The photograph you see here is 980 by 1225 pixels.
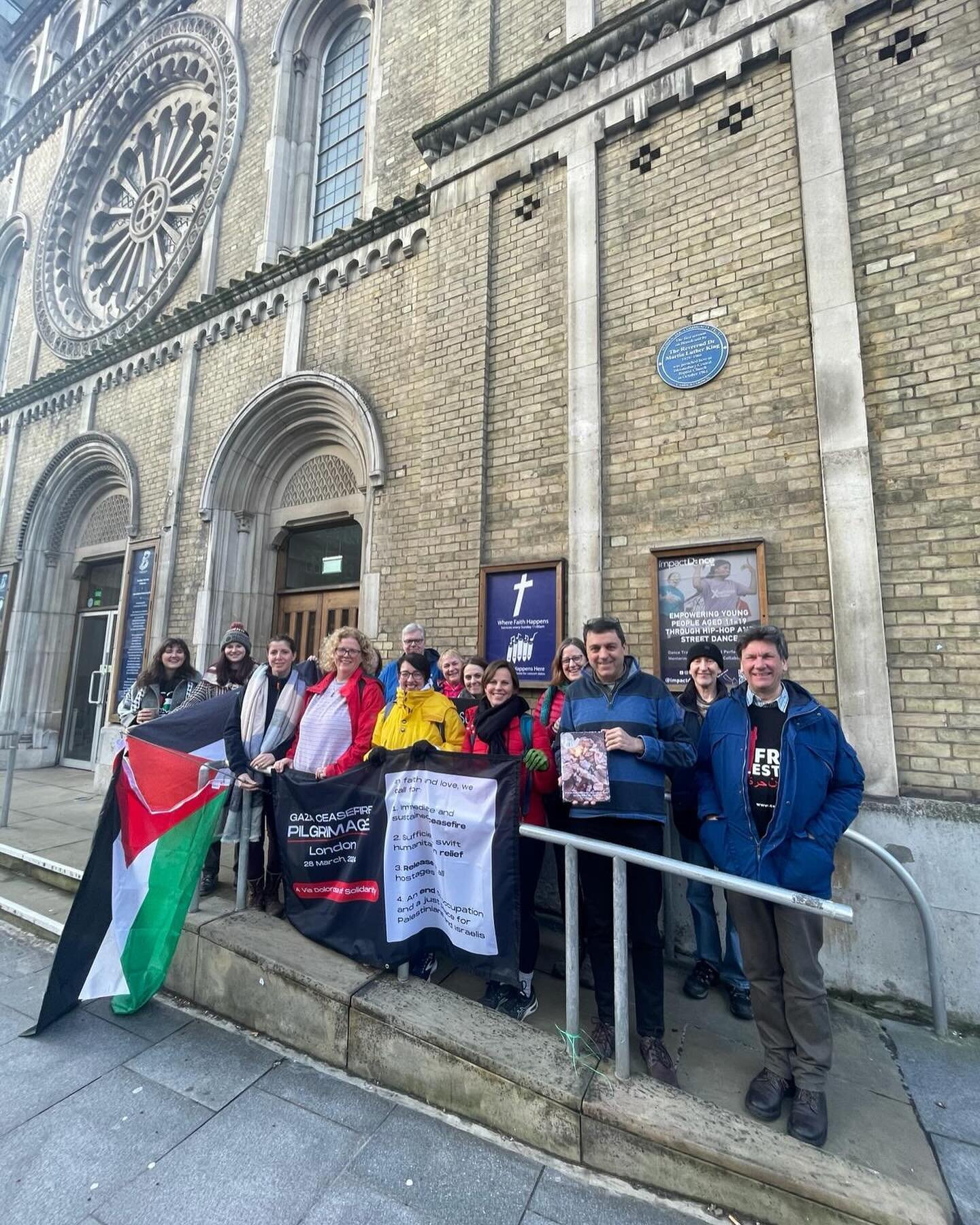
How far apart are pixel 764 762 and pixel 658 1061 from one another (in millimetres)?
1358

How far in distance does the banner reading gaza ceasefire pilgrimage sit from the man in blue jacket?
41.0 inches

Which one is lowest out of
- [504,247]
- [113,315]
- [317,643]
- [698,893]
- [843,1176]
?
[843,1176]

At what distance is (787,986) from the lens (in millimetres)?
2398

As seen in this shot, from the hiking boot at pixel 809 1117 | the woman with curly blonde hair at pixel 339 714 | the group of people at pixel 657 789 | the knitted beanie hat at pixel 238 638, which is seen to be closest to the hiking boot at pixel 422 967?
the group of people at pixel 657 789

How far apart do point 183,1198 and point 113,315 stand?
13.1m

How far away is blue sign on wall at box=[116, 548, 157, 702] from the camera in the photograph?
862 centimetres

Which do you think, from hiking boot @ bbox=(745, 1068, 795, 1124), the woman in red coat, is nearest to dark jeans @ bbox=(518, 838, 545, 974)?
the woman in red coat

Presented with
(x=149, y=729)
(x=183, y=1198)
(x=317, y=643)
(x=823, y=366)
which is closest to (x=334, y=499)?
(x=317, y=643)

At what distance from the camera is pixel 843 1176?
193 cm

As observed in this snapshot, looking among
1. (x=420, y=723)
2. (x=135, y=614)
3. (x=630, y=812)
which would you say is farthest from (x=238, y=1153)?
(x=135, y=614)

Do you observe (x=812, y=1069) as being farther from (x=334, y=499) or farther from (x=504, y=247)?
(x=334, y=499)

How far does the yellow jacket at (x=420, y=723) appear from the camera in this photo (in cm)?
336

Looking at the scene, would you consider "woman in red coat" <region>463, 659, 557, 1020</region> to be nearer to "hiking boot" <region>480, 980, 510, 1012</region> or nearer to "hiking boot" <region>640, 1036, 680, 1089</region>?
"hiking boot" <region>480, 980, 510, 1012</region>

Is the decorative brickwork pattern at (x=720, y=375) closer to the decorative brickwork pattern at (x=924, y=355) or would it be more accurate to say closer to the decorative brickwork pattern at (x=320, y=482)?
the decorative brickwork pattern at (x=924, y=355)
